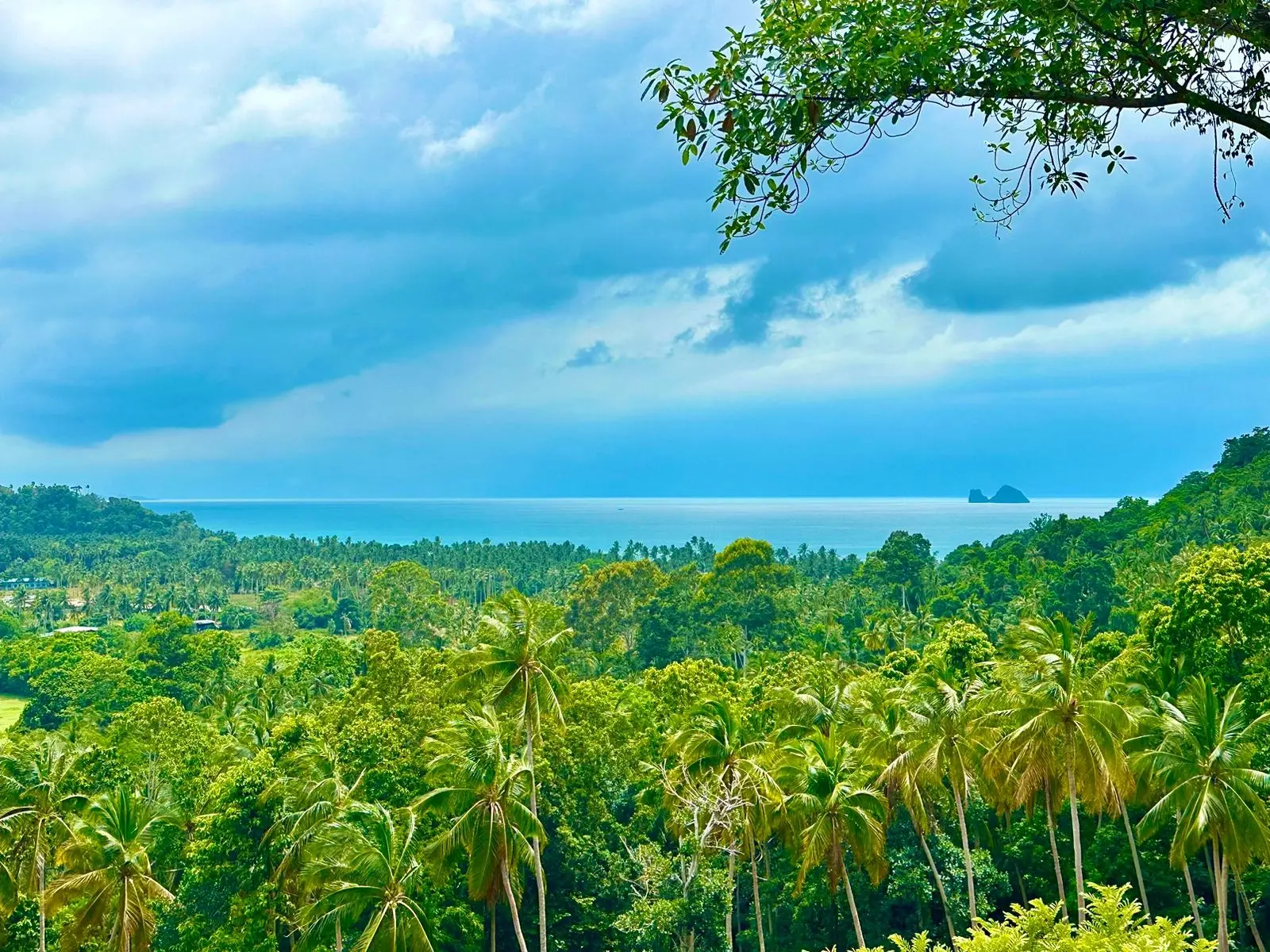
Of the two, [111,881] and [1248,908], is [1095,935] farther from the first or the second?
[111,881]

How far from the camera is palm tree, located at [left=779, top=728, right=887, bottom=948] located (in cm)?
2425

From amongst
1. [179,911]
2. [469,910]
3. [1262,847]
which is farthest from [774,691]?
[179,911]

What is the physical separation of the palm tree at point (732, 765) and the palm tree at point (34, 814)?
51.5ft

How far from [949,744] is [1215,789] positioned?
5652 millimetres

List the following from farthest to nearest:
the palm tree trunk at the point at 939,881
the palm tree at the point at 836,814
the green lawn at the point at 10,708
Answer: the green lawn at the point at 10,708, the palm tree trunk at the point at 939,881, the palm tree at the point at 836,814

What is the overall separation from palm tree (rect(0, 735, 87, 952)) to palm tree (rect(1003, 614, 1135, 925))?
23138mm

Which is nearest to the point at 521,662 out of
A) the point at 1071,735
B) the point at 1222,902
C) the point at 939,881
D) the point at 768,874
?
the point at 768,874

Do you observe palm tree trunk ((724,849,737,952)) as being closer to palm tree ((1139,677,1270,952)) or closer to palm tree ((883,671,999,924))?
palm tree ((883,671,999,924))

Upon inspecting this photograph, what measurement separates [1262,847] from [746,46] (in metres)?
22.4

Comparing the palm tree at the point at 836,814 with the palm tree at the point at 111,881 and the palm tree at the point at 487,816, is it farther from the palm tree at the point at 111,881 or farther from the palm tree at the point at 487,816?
the palm tree at the point at 111,881

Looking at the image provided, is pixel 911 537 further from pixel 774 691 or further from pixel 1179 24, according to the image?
pixel 1179 24

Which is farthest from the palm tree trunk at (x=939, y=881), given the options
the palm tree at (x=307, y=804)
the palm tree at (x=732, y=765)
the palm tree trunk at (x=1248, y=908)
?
the palm tree at (x=307, y=804)

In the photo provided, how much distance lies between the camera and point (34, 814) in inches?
1011

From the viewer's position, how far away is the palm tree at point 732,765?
2502cm
